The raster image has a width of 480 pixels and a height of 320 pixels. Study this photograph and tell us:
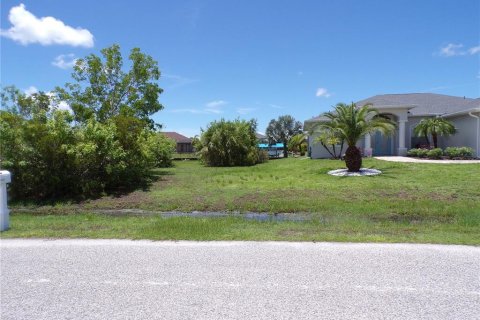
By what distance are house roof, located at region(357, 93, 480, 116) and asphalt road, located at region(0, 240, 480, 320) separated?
73.1ft

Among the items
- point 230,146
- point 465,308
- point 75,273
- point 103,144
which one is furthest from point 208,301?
point 230,146

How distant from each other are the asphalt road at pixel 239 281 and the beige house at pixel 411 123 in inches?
772

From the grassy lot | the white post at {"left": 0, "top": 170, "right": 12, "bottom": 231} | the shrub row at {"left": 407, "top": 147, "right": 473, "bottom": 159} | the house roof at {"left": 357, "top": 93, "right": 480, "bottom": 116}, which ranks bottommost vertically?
the grassy lot

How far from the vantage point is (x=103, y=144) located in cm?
1456

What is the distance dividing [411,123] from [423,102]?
4.03 m

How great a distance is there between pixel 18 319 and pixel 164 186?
1273 centimetres

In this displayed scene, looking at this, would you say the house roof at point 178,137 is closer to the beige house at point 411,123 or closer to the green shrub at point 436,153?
the beige house at point 411,123

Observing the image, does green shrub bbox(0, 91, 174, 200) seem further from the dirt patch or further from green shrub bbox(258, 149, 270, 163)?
green shrub bbox(258, 149, 270, 163)

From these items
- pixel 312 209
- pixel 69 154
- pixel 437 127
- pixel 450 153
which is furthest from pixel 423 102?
pixel 69 154

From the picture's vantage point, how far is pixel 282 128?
2399 inches

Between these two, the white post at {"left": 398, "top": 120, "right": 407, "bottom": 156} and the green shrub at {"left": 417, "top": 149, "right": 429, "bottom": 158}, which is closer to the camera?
the green shrub at {"left": 417, "top": 149, "right": 429, "bottom": 158}

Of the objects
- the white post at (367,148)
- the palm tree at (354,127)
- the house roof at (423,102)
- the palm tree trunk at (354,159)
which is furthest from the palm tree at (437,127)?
the palm tree trunk at (354,159)

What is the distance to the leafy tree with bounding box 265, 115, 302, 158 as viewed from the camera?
6062cm

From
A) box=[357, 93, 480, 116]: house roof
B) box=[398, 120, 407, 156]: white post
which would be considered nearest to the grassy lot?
box=[398, 120, 407, 156]: white post
